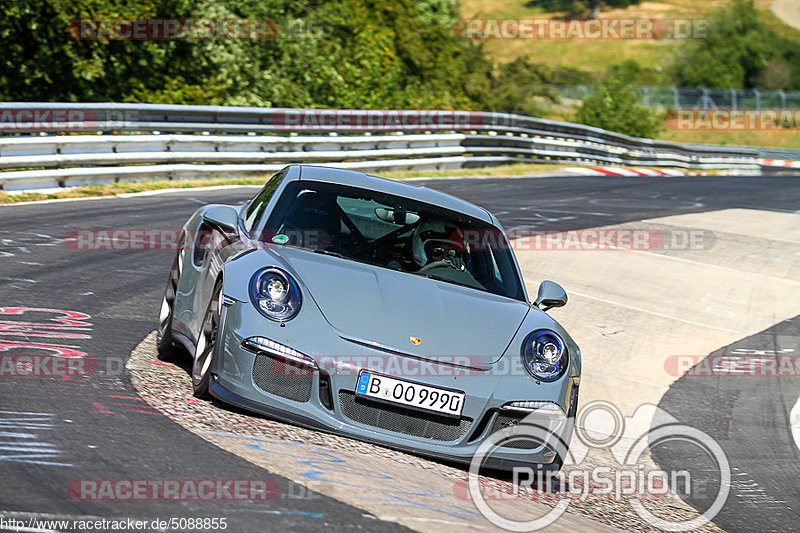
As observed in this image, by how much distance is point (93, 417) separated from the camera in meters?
4.46

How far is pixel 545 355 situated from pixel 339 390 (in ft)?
3.74

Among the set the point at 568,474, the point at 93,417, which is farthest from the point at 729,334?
the point at 93,417

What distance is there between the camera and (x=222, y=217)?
570 cm

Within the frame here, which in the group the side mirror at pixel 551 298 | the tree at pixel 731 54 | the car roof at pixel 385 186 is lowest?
the side mirror at pixel 551 298

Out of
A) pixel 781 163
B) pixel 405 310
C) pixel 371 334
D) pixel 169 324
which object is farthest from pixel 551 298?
pixel 781 163

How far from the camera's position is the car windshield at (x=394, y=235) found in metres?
5.68

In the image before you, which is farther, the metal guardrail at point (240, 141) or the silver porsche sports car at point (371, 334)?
the metal guardrail at point (240, 141)

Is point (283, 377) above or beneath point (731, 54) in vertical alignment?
beneath

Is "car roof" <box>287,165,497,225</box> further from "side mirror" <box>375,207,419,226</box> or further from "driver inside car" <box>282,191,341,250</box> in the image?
"driver inside car" <box>282,191,341,250</box>

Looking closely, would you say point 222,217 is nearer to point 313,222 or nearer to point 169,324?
point 313,222

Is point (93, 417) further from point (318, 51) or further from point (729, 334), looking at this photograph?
point (318, 51)

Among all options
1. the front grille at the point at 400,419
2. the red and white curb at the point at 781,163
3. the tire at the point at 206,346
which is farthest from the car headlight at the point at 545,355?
the red and white curb at the point at 781,163

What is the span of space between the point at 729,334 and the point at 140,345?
592 cm

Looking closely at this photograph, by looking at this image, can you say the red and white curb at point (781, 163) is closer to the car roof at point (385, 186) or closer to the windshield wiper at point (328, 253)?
the car roof at point (385, 186)
